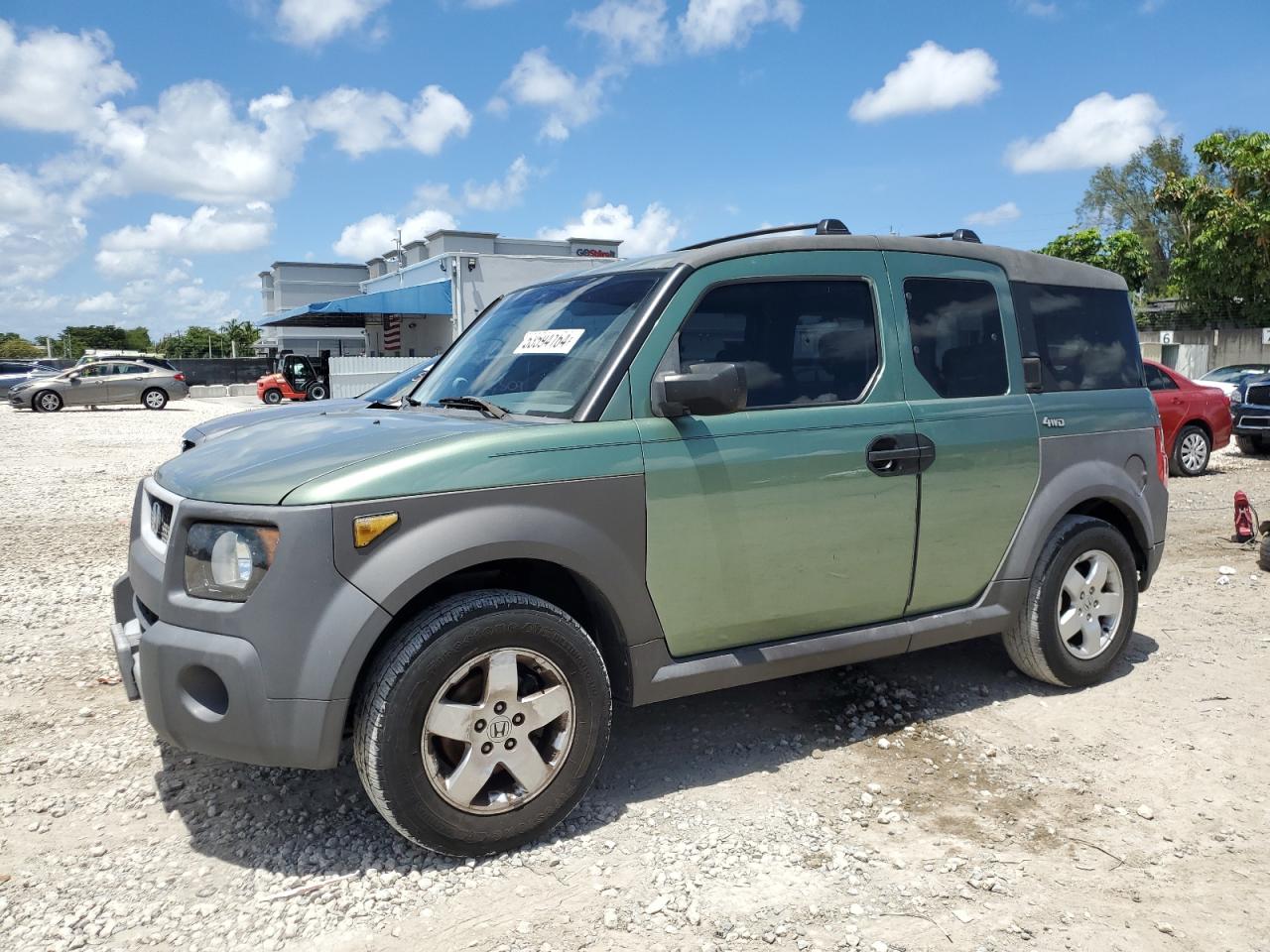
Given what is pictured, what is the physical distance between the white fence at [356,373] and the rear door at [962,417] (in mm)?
23970

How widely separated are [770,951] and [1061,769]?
174cm

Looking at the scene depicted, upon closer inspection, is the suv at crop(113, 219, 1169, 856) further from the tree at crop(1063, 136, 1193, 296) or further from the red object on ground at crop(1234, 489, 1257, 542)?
the tree at crop(1063, 136, 1193, 296)

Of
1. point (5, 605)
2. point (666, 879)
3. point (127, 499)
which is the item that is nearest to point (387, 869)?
point (666, 879)

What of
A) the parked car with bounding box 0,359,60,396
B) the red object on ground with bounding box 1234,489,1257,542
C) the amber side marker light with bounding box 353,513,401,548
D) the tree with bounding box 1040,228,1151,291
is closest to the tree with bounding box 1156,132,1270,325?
the tree with bounding box 1040,228,1151,291

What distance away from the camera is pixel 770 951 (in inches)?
105

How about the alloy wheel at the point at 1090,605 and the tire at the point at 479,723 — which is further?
the alloy wheel at the point at 1090,605

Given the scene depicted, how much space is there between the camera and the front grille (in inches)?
573

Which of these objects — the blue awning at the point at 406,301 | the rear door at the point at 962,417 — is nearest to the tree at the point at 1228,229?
the blue awning at the point at 406,301

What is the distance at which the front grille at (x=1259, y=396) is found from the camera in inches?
573

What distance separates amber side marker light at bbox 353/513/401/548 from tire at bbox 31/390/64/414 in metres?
29.9

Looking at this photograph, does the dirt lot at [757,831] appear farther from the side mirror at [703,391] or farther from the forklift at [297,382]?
the forklift at [297,382]

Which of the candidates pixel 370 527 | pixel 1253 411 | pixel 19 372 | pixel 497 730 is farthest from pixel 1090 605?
pixel 19 372

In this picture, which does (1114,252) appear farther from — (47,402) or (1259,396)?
(47,402)

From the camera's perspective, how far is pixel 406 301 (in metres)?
33.9
